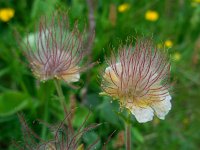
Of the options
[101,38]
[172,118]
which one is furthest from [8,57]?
[172,118]

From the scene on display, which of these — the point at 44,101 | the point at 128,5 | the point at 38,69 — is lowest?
the point at 44,101

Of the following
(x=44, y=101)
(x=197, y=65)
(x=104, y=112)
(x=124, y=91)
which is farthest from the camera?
(x=197, y=65)

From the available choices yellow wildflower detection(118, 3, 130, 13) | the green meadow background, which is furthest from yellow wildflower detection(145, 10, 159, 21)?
yellow wildflower detection(118, 3, 130, 13)

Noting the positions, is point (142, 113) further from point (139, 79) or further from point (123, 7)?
point (123, 7)

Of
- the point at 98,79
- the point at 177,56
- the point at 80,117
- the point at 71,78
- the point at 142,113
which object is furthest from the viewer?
the point at 177,56

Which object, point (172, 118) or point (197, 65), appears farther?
point (197, 65)

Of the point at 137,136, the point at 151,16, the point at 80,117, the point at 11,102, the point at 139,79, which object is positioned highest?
the point at 151,16

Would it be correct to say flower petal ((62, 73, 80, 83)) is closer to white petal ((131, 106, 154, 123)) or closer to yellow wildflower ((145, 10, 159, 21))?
white petal ((131, 106, 154, 123))

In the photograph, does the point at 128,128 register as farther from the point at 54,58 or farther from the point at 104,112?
the point at 104,112

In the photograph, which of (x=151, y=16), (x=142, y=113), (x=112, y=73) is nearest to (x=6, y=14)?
(x=151, y=16)
